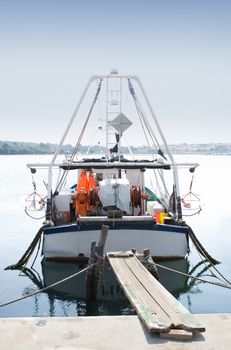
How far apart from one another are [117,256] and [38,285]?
212 inches

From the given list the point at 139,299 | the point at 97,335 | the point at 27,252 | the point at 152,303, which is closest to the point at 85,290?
the point at 27,252

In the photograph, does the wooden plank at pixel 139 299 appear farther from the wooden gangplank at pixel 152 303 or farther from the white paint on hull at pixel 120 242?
the white paint on hull at pixel 120 242

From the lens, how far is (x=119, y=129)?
2008cm

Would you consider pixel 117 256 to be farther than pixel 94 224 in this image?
No

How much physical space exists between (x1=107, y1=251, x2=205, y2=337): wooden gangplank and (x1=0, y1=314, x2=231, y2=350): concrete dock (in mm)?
133

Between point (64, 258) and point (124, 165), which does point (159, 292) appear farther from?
point (124, 165)

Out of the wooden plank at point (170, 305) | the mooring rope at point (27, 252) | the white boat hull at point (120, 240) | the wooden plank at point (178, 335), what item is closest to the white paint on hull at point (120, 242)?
the white boat hull at point (120, 240)

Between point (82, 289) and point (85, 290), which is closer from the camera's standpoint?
point (85, 290)

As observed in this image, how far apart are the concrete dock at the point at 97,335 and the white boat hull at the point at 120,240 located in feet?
30.2

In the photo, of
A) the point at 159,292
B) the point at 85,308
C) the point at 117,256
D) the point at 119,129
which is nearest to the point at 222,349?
the point at 159,292

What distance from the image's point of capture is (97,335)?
17.8 ft

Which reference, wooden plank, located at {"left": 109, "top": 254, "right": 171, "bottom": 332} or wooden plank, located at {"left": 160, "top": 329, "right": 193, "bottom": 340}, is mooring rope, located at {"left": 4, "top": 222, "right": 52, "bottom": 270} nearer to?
wooden plank, located at {"left": 109, "top": 254, "right": 171, "bottom": 332}

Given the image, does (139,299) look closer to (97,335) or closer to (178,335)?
(178,335)

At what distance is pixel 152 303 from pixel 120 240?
8268 mm
